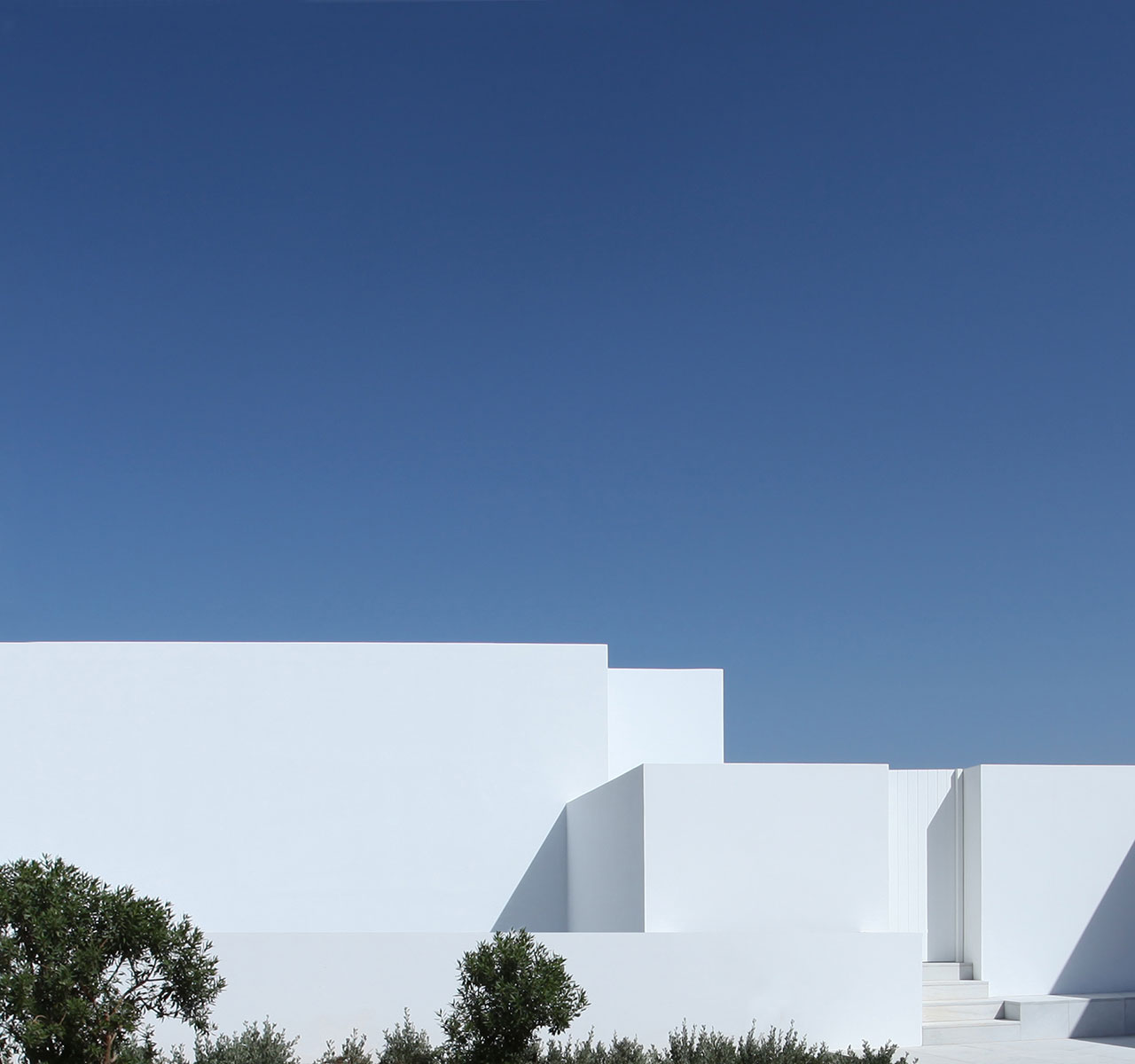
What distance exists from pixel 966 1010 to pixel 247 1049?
7733 millimetres

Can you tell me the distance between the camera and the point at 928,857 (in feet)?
44.4

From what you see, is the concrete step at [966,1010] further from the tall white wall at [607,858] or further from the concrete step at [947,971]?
the tall white wall at [607,858]

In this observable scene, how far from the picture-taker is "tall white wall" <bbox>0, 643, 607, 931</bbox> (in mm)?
15492

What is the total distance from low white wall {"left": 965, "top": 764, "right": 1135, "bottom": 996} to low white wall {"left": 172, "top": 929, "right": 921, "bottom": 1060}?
2750 millimetres

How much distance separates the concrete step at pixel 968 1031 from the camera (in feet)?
37.1

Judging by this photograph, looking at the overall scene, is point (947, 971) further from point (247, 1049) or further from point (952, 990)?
point (247, 1049)

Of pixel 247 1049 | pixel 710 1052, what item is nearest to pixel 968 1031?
pixel 710 1052

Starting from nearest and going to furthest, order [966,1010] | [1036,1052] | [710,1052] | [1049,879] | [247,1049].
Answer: [247,1049] < [710,1052] < [1036,1052] < [966,1010] < [1049,879]

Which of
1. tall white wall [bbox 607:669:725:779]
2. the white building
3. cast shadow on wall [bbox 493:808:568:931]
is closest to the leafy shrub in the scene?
the white building

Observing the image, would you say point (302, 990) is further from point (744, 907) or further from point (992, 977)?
point (992, 977)

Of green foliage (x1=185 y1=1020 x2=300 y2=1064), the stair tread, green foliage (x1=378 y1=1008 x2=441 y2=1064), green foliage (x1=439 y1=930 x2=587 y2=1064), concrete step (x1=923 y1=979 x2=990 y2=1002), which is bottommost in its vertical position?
the stair tread

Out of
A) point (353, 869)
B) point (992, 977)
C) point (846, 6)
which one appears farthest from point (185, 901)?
point (846, 6)

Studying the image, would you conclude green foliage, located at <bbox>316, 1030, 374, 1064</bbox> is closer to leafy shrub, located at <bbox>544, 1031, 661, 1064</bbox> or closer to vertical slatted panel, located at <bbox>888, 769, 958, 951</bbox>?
leafy shrub, located at <bbox>544, 1031, 661, 1064</bbox>

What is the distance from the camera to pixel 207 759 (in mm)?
15773
